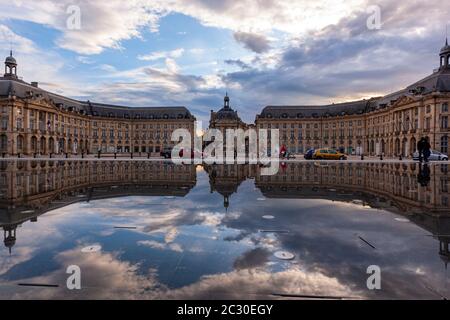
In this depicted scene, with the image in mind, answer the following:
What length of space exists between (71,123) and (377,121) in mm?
91025

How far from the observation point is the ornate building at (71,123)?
210 feet

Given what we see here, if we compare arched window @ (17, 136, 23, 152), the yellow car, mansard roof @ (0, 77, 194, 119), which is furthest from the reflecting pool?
mansard roof @ (0, 77, 194, 119)

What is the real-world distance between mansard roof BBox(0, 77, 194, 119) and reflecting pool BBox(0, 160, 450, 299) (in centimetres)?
7207

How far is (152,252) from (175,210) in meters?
3.40

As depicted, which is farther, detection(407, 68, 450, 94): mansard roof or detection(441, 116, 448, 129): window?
detection(407, 68, 450, 94): mansard roof

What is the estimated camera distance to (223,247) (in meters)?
5.08

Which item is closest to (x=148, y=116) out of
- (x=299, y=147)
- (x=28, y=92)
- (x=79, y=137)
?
(x=79, y=137)

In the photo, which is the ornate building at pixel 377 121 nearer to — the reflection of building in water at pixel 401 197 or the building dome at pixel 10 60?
the reflection of building in water at pixel 401 197

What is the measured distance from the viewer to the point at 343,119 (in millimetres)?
97000

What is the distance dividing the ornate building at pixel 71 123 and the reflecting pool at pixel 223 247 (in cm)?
4094

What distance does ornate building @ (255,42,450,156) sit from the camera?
57.6 metres

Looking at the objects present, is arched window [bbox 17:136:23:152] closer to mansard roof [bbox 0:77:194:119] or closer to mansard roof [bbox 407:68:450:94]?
mansard roof [bbox 0:77:194:119]
